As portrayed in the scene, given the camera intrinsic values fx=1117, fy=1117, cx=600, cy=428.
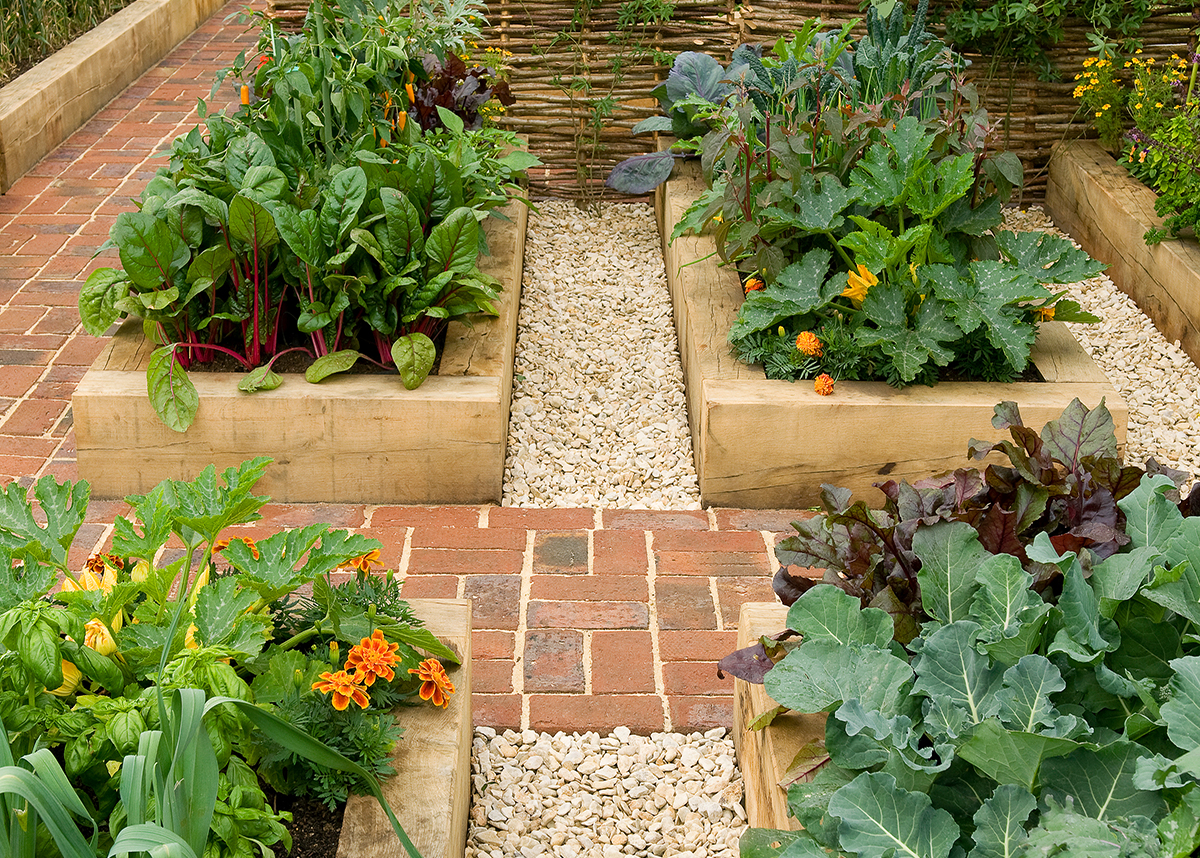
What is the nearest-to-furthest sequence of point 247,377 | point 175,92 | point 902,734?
point 902,734, point 247,377, point 175,92

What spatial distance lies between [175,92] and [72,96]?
3.04 ft

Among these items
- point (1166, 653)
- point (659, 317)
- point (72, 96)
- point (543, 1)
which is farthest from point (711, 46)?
point (1166, 653)

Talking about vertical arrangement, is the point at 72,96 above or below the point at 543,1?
below

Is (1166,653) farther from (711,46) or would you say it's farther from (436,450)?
(711,46)

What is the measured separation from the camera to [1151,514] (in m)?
1.96

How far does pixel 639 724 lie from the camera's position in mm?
2611

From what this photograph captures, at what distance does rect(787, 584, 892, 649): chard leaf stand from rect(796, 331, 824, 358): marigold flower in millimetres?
1729

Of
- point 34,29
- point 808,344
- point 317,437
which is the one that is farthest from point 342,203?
point 34,29

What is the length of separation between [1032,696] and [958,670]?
13cm

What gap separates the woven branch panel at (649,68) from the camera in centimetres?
546

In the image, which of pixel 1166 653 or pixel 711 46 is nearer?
pixel 1166 653

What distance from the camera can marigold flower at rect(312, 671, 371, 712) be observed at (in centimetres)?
186

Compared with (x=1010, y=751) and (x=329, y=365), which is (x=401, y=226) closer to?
(x=329, y=365)

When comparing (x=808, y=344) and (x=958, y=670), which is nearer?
(x=958, y=670)
